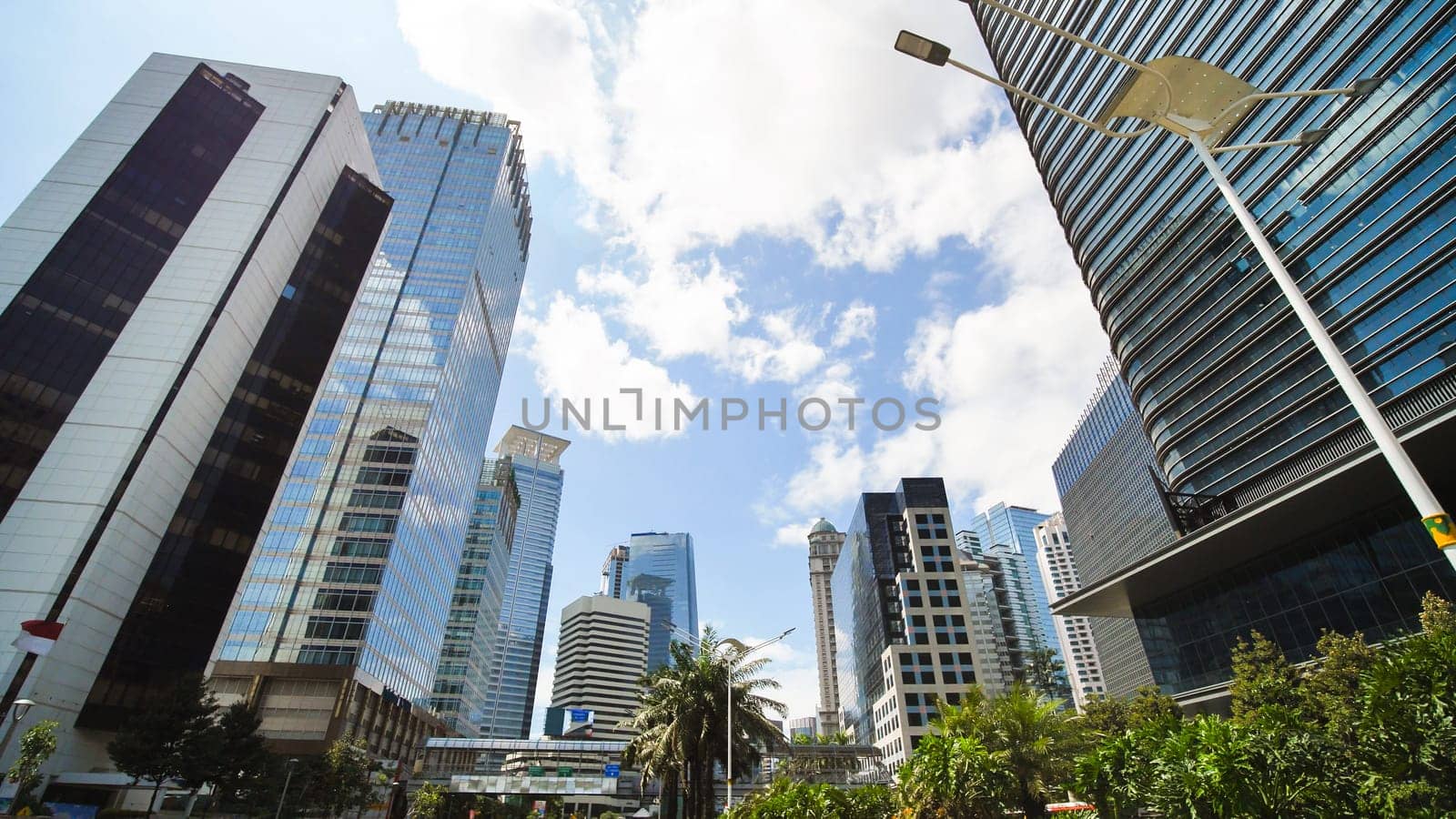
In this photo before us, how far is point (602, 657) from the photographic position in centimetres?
18312

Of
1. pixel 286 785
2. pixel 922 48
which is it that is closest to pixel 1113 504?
pixel 286 785

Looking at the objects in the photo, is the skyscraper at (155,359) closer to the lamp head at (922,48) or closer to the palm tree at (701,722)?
the palm tree at (701,722)

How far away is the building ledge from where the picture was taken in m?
31.2

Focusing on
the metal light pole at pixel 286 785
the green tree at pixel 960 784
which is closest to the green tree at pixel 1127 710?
the green tree at pixel 960 784

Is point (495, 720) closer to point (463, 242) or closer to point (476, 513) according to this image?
point (476, 513)

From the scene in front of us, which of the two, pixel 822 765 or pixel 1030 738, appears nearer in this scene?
pixel 1030 738

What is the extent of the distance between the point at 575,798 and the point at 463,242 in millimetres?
73357

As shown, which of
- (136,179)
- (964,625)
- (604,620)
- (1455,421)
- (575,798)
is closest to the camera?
(1455,421)

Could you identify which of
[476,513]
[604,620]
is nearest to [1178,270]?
[476,513]

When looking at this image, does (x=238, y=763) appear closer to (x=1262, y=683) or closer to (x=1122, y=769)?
(x=1122, y=769)

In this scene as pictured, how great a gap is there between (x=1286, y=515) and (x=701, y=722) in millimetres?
34067

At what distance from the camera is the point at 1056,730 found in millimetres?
25625

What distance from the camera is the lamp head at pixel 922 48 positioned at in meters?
9.14

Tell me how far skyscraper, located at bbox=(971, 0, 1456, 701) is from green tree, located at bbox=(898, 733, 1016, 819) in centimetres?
2604
